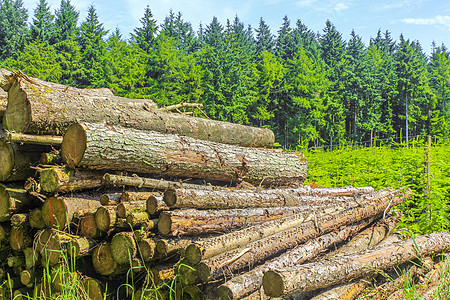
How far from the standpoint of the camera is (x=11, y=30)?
122 ft

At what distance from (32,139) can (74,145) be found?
1.62 feet

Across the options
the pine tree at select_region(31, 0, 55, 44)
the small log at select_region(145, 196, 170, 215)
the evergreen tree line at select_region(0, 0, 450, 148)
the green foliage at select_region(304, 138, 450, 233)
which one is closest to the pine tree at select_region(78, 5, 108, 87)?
the evergreen tree line at select_region(0, 0, 450, 148)

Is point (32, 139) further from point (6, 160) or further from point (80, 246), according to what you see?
point (80, 246)

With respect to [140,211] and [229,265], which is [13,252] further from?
[229,265]

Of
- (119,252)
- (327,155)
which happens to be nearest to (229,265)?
(119,252)

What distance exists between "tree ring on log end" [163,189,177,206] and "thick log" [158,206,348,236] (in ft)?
0.35

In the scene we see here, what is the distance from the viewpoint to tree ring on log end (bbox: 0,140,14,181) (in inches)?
153

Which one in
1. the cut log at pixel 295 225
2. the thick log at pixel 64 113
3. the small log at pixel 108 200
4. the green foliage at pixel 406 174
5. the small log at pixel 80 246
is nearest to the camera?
the cut log at pixel 295 225

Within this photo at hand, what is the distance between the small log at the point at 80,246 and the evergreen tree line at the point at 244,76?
2309 centimetres

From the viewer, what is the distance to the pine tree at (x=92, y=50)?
3303cm

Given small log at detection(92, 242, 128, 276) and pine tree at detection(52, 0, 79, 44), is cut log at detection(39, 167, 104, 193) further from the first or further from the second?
pine tree at detection(52, 0, 79, 44)

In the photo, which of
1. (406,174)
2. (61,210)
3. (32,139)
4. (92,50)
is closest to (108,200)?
(61,210)

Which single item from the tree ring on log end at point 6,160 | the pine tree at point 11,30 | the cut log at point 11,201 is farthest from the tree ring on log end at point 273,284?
the pine tree at point 11,30

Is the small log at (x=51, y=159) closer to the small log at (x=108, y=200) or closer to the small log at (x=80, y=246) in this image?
the small log at (x=108, y=200)
